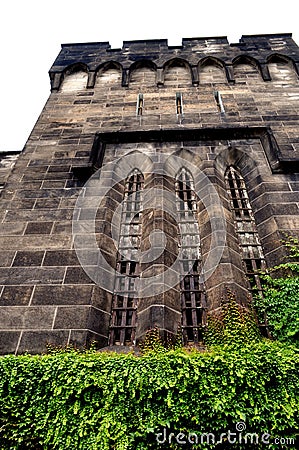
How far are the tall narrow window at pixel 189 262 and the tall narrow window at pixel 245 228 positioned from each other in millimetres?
869

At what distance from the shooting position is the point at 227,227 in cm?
653

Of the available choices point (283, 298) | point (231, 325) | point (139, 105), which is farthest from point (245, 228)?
point (139, 105)

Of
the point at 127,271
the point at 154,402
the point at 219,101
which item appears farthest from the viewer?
the point at 219,101

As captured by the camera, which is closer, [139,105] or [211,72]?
[139,105]

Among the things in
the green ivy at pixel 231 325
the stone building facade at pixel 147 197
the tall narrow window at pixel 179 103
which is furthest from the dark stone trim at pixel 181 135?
the green ivy at pixel 231 325

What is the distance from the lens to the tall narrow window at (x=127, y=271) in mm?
5398

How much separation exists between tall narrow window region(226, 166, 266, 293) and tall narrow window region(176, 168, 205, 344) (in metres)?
0.87

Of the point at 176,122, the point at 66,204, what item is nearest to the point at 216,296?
the point at 66,204

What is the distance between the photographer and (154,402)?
3.86m

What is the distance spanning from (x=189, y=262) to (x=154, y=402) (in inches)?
110

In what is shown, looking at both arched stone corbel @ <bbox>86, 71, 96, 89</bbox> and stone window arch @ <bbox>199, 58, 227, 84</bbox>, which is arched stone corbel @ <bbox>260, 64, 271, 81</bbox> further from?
arched stone corbel @ <bbox>86, 71, 96, 89</bbox>

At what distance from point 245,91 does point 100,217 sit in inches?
243

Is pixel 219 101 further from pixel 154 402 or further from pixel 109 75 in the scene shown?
pixel 154 402

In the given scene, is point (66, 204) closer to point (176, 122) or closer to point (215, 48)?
point (176, 122)
